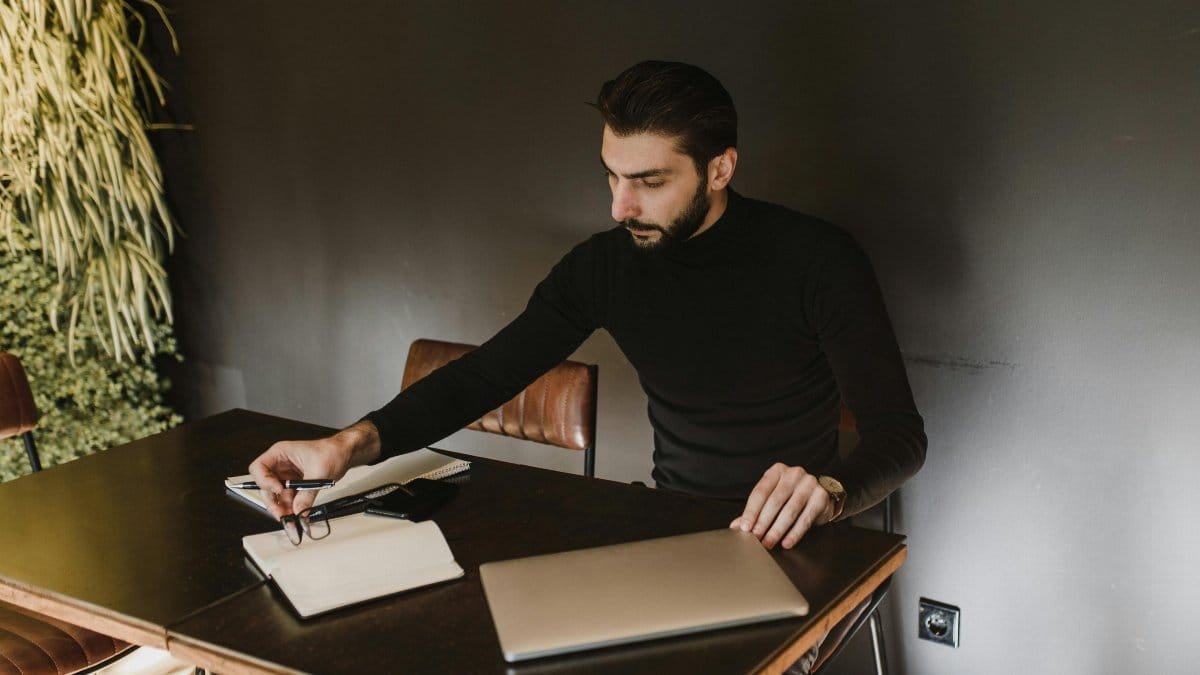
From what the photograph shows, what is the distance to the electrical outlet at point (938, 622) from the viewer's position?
2439mm

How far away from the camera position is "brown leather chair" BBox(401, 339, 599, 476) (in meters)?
2.26

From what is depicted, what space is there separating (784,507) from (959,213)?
108 cm

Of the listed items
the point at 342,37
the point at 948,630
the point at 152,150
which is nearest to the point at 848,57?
the point at 948,630

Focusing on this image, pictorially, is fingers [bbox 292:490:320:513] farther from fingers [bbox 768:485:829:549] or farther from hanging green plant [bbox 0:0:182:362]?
hanging green plant [bbox 0:0:182:362]

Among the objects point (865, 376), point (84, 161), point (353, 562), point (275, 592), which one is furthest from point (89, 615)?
point (84, 161)

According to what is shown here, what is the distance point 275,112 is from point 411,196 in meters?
0.64

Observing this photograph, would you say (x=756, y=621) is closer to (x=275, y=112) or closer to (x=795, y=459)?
(x=795, y=459)

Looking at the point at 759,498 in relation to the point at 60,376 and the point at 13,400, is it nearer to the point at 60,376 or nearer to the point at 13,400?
the point at 13,400

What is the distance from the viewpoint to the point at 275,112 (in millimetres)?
3432

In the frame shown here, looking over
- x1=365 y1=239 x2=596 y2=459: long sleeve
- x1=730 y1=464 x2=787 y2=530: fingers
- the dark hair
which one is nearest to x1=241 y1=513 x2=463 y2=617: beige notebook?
x1=365 y1=239 x2=596 y2=459: long sleeve

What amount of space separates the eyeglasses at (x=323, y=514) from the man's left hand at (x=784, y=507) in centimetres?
62

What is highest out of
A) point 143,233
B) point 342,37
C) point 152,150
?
point 342,37

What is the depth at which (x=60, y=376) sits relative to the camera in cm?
350

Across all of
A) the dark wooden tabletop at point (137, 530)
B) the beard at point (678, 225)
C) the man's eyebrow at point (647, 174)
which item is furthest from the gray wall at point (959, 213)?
the dark wooden tabletop at point (137, 530)
